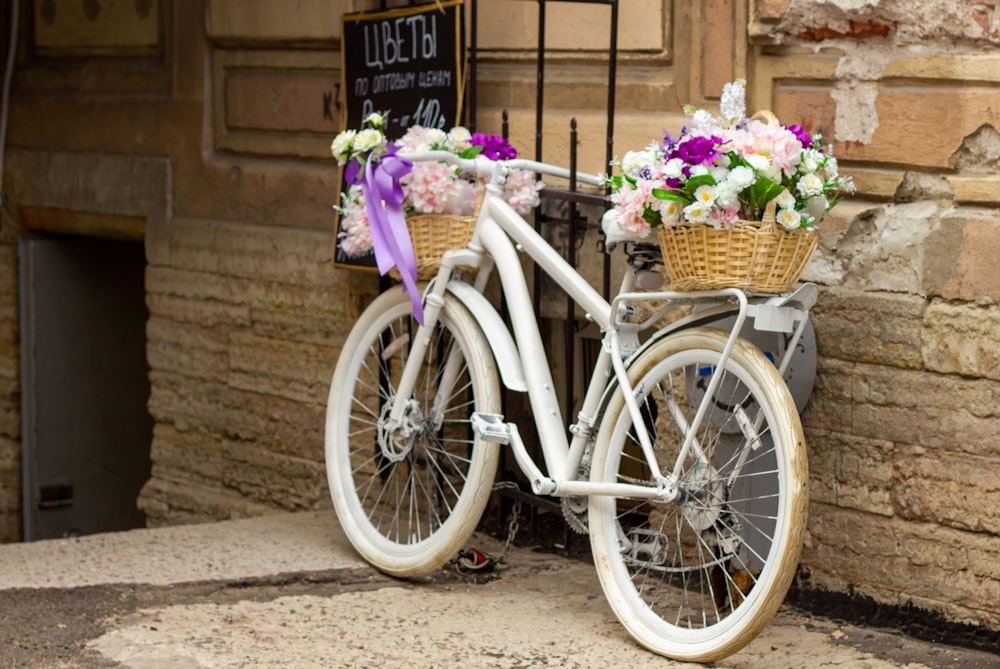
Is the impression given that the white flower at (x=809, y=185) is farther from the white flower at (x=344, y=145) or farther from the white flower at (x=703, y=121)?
the white flower at (x=344, y=145)

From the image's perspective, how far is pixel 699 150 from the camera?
11.5ft

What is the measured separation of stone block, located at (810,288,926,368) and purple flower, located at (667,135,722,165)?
672mm

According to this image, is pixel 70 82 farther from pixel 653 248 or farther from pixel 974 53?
pixel 974 53

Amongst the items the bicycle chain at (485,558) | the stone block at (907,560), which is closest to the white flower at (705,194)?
the stone block at (907,560)

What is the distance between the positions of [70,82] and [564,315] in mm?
3180

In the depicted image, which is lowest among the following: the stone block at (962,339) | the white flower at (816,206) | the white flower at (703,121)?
the stone block at (962,339)

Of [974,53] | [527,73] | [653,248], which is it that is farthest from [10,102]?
[974,53]

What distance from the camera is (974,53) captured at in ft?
12.1

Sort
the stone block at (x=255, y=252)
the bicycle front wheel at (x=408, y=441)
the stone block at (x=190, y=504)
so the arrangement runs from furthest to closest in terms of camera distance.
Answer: the stone block at (x=190, y=504)
the stone block at (x=255, y=252)
the bicycle front wheel at (x=408, y=441)

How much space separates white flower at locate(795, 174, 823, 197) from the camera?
351 centimetres

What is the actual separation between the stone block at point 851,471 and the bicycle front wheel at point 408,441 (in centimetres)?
87

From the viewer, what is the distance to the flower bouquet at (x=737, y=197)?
3479 millimetres

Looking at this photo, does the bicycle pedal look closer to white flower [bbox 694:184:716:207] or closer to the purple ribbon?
the purple ribbon

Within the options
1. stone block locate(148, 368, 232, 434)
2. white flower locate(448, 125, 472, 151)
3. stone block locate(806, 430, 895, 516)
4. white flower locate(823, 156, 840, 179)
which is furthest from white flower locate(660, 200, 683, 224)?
stone block locate(148, 368, 232, 434)
